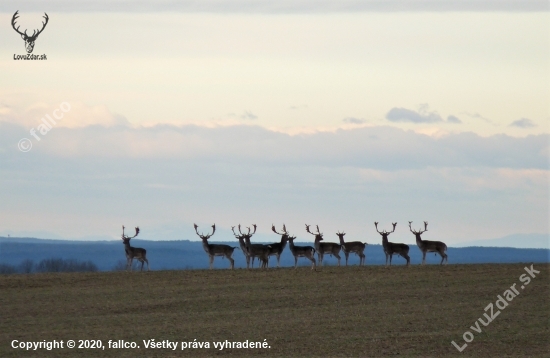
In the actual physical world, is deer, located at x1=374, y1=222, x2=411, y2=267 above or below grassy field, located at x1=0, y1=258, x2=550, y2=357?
above

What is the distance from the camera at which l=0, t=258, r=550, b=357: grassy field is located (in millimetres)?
28562

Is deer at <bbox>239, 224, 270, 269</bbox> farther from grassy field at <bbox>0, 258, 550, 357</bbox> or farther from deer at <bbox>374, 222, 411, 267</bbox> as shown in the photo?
deer at <bbox>374, 222, 411, 267</bbox>

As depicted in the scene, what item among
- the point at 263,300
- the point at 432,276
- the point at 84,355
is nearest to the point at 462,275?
the point at 432,276

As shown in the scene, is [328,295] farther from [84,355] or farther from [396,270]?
[84,355]

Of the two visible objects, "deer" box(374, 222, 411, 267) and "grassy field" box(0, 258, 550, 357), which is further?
"deer" box(374, 222, 411, 267)

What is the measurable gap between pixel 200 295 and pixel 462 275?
34.8 ft

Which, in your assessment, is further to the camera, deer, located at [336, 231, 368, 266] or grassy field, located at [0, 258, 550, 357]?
deer, located at [336, 231, 368, 266]

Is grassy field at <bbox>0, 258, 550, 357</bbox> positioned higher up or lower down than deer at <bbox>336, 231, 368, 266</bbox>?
lower down

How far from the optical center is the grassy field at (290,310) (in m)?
28.6

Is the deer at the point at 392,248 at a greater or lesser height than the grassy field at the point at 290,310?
greater

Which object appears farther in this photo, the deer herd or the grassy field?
the deer herd

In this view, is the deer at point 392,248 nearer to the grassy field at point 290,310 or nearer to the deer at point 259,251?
the grassy field at point 290,310

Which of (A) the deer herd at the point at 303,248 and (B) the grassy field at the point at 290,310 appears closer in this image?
(B) the grassy field at the point at 290,310

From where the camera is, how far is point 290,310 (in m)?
34.0
